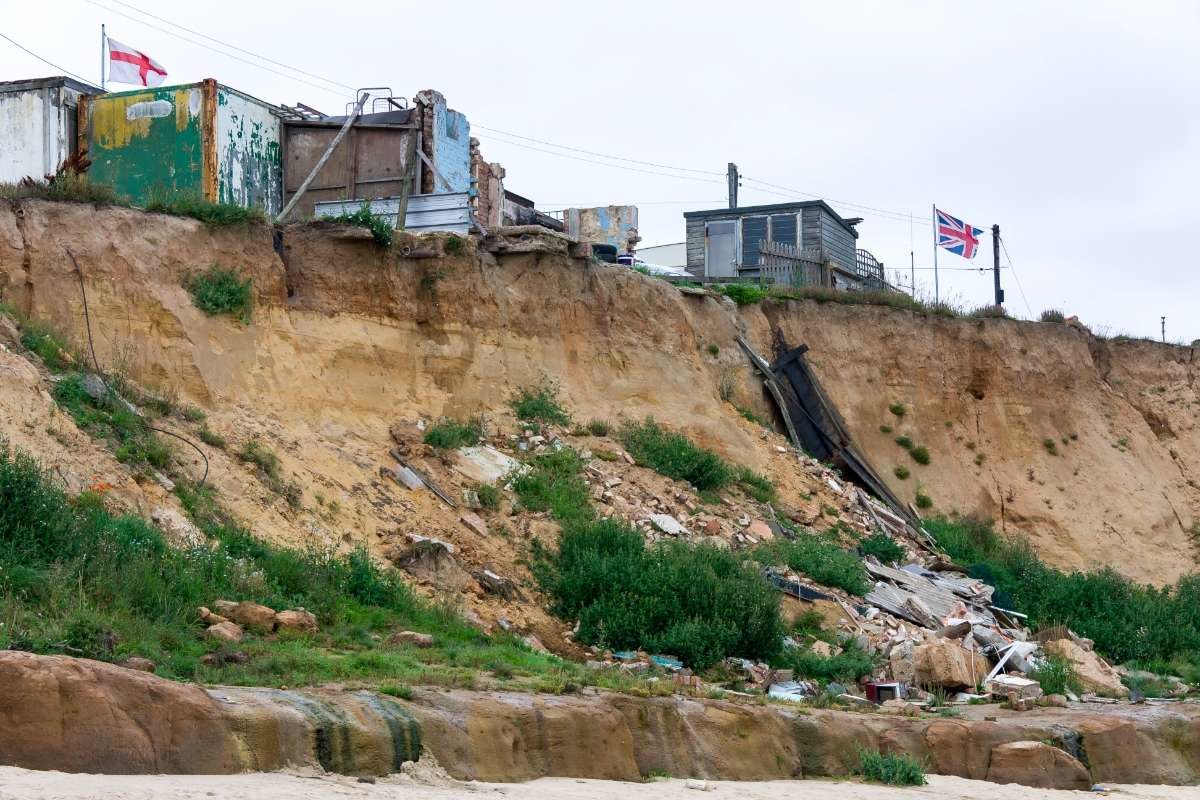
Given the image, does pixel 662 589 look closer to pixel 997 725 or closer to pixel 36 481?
pixel 997 725

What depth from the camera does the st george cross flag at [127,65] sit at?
23562 mm

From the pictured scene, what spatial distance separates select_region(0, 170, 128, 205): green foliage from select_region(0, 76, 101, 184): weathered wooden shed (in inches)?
160

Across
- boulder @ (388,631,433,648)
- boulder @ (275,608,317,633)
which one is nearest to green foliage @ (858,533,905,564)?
boulder @ (388,631,433,648)

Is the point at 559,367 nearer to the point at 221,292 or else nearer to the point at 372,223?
the point at 372,223

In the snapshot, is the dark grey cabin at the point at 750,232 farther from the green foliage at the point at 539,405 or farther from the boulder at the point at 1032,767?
the boulder at the point at 1032,767

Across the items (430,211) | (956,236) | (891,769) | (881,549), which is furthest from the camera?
(956,236)

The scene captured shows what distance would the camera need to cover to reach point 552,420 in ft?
63.8

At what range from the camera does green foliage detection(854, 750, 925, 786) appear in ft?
40.5

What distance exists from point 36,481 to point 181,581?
1.48 metres

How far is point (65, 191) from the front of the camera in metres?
16.7

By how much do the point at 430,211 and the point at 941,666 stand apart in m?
9.34

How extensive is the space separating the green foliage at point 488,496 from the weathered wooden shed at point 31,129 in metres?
8.01

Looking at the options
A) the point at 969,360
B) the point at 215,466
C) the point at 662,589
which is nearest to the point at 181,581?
the point at 215,466

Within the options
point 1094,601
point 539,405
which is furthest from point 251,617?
point 1094,601
